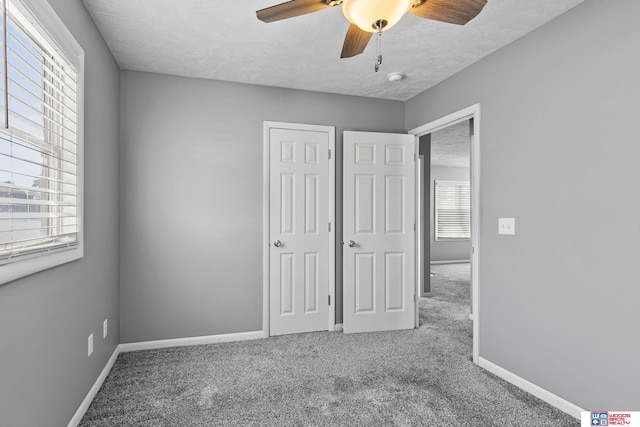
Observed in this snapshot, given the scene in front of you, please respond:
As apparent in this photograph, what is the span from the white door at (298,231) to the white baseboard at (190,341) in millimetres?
224

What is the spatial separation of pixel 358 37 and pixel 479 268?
199 centimetres

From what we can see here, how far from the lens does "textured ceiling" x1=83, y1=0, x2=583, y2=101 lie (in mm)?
2195

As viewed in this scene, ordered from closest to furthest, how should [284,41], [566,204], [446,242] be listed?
[566,204], [284,41], [446,242]

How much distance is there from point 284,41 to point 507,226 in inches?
83.1

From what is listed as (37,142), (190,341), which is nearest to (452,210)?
(190,341)

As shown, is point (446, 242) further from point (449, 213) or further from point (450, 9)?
point (450, 9)

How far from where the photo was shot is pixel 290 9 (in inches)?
66.0

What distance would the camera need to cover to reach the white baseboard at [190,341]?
3.14 metres

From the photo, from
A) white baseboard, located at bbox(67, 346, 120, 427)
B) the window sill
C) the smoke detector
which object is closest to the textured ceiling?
the smoke detector

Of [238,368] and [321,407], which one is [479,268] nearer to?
[321,407]

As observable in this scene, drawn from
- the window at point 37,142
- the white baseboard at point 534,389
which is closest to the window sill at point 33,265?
the window at point 37,142

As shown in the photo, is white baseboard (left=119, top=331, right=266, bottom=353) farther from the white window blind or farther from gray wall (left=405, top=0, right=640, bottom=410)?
gray wall (left=405, top=0, right=640, bottom=410)

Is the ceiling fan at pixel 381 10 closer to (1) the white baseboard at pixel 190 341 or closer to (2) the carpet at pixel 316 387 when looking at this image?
(2) the carpet at pixel 316 387

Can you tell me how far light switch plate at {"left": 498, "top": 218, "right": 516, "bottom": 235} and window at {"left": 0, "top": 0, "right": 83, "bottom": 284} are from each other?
2.78 meters
